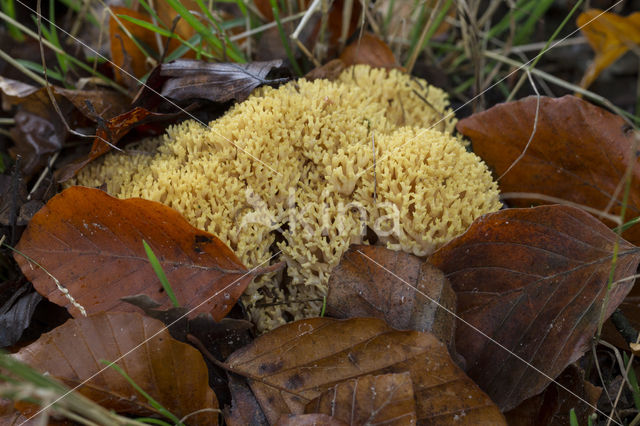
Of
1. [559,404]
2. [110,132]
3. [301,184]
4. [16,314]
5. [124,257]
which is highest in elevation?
[110,132]

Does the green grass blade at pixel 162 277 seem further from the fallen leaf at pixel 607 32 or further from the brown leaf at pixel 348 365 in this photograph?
the fallen leaf at pixel 607 32

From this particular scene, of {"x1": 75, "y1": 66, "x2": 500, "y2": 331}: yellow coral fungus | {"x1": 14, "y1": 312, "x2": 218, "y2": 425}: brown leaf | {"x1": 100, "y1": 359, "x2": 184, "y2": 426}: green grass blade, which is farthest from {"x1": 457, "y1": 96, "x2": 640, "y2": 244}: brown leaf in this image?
{"x1": 100, "y1": 359, "x2": 184, "y2": 426}: green grass blade

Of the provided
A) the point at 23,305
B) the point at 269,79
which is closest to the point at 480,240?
the point at 269,79

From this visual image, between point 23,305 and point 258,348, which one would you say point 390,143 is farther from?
point 23,305

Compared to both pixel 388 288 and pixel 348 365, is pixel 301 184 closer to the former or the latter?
pixel 388 288

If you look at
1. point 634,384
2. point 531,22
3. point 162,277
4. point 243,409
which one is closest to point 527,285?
point 634,384
